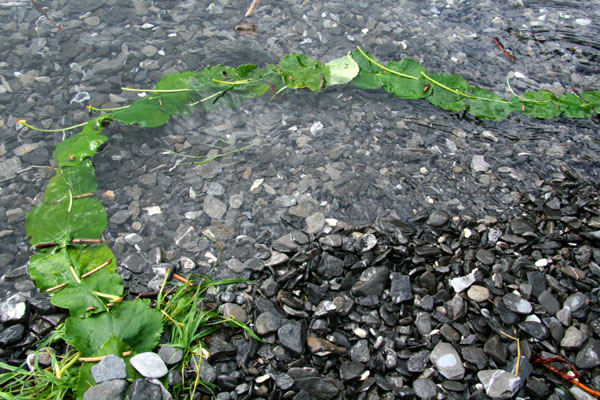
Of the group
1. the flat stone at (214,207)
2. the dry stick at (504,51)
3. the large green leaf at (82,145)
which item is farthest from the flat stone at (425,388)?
the dry stick at (504,51)

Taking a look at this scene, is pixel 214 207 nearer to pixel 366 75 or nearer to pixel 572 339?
pixel 366 75

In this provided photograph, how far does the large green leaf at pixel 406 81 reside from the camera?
7.45ft

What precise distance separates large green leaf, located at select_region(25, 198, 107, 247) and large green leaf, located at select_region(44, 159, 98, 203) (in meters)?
0.04

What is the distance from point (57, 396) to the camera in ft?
4.32

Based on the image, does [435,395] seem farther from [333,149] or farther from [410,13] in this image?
[410,13]

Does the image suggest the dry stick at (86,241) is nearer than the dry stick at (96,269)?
No

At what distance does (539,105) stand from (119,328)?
7.17 feet

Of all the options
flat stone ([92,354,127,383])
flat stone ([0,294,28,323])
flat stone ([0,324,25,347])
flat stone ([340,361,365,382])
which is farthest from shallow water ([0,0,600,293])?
flat stone ([340,361,365,382])

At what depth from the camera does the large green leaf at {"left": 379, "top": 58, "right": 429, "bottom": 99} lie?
227cm

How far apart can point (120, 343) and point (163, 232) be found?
1.76 ft

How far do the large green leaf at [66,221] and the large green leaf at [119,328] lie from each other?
386 millimetres

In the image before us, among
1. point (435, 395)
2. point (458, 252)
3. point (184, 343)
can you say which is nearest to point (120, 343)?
point (184, 343)

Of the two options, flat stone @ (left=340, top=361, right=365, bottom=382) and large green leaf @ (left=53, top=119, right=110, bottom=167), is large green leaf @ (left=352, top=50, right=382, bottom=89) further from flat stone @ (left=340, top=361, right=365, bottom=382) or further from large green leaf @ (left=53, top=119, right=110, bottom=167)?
flat stone @ (left=340, top=361, right=365, bottom=382)

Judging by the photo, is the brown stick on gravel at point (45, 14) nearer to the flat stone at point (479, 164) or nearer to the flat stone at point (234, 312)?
the flat stone at point (234, 312)
